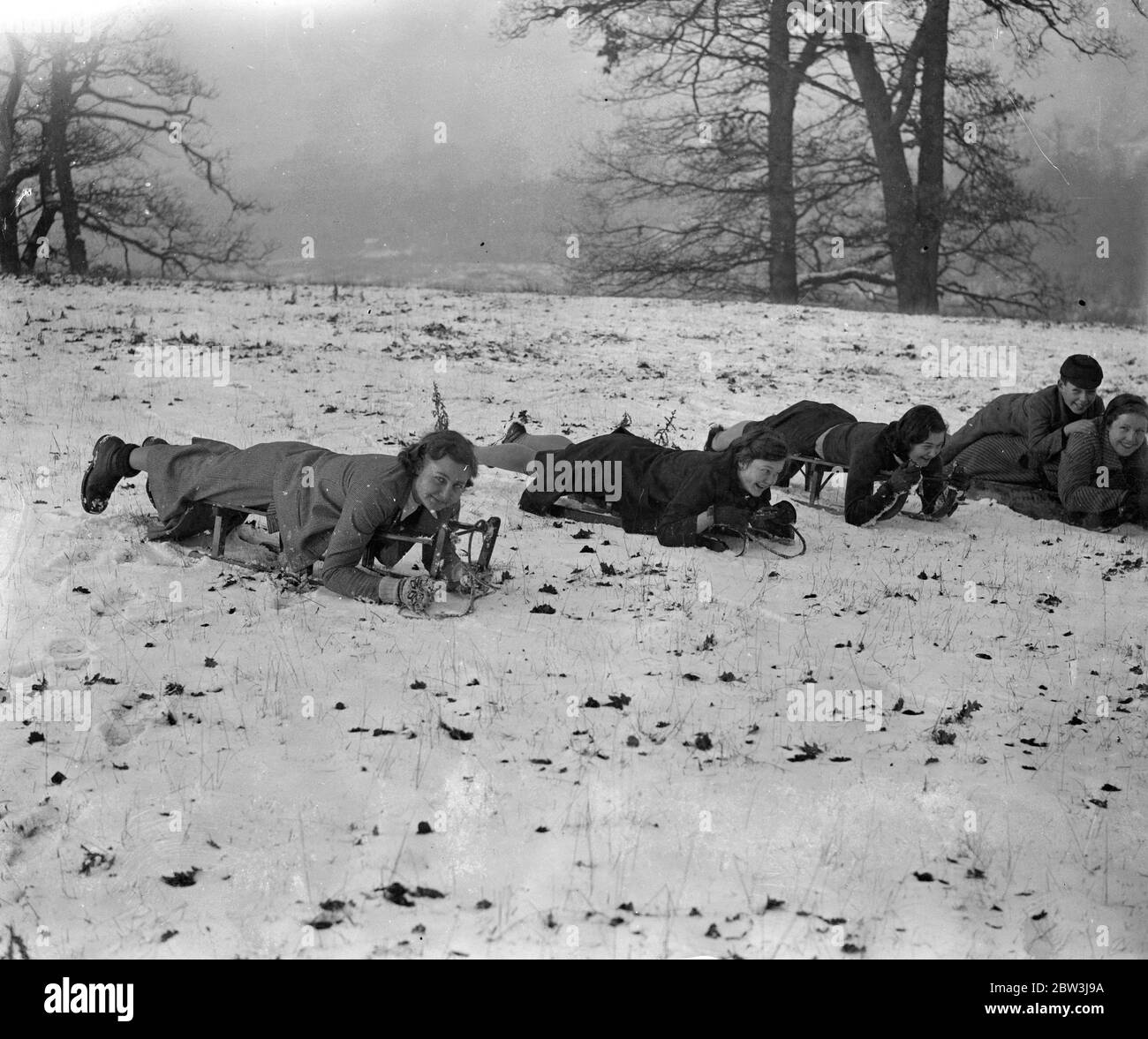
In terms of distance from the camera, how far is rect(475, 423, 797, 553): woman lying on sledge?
24.2 ft

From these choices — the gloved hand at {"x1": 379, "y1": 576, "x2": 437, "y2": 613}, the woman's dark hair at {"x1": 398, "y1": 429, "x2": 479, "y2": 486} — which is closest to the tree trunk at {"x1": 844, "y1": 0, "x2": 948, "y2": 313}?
the woman's dark hair at {"x1": 398, "y1": 429, "x2": 479, "y2": 486}

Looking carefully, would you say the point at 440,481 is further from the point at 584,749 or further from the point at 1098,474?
the point at 1098,474

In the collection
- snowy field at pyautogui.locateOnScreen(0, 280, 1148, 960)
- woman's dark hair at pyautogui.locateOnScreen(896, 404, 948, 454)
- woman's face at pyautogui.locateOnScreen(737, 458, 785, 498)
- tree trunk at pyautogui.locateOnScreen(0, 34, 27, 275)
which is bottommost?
snowy field at pyautogui.locateOnScreen(0, 280, 1148, 960)

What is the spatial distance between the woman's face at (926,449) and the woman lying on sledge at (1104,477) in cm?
140

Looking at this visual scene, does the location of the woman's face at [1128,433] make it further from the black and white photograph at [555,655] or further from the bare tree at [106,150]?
the bare tree at [106,150]

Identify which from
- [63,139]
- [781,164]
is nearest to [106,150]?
[63,139]

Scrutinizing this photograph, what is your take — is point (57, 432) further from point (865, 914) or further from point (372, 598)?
point (865, 914)

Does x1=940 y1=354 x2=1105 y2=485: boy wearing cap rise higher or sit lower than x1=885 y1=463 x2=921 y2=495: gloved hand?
higher

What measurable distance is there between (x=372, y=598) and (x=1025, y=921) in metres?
3.59

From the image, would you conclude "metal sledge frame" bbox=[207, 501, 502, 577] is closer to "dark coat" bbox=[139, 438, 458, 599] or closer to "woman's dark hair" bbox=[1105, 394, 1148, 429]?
"dark coat" bbox=[139, 438, 458, 599]

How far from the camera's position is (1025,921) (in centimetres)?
372

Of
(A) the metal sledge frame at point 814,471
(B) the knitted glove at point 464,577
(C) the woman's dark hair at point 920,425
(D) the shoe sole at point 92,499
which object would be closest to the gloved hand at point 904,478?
(C) the woman's dark hair at point 920,425

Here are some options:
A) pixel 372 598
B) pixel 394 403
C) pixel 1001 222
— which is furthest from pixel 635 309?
pixel 372 598

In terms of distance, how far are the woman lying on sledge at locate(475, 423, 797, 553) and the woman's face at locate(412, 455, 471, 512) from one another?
1.97m
